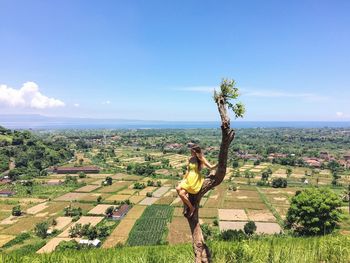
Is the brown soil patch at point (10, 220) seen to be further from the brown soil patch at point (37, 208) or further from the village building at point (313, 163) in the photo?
the village building at point (313, 163)

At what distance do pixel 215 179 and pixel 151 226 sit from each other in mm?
28657

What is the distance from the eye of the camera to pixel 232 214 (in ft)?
128

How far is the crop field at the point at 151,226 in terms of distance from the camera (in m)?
29.5

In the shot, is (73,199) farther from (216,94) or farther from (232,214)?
(216,94)

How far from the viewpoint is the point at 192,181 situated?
21.5 ft

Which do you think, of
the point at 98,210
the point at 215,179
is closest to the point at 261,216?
the point at 98,210

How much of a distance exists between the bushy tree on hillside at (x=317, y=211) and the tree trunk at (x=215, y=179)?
21.7m

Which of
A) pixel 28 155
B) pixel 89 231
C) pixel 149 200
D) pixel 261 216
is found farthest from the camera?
pixel 28 155

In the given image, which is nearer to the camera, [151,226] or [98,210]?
[151,226]

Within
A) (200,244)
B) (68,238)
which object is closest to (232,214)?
(68,238)

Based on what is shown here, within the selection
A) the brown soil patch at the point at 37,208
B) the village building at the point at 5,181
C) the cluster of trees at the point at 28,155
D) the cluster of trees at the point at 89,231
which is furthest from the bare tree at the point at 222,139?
the cluster of trees at the point at 28,155

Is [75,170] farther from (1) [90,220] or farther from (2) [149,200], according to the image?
(1) [90,220]

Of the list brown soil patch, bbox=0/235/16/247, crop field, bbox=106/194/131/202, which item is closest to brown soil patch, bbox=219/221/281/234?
crop field, bbox=106/194/131/202

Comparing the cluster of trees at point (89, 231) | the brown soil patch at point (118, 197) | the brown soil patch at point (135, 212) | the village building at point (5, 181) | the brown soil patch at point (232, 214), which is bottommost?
the village building at point (5, 181)
